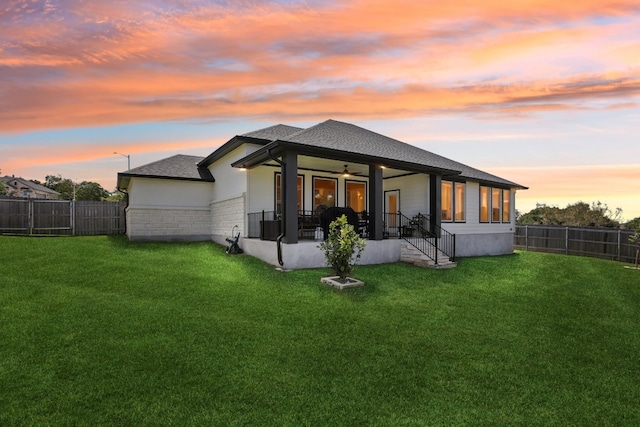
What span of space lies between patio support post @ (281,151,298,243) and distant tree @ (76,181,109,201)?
→ 61853mm

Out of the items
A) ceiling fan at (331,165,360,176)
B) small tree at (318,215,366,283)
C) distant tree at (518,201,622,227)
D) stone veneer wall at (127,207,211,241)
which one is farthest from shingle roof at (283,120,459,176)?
distant tree at (518,201,622,227)

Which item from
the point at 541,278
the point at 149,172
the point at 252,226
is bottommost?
the point at 541,278

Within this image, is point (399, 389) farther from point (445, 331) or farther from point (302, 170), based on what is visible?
point (302, 170)

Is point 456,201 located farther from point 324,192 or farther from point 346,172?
point 324,192

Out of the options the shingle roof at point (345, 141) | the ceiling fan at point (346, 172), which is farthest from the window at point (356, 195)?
the shingle roof at point (345, 141)

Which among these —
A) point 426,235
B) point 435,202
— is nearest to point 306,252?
point 426,235

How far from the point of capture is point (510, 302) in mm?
8047

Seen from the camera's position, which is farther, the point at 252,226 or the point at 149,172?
the point at 149,172

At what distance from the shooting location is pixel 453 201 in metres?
16.9

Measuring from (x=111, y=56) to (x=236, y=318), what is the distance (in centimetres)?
847

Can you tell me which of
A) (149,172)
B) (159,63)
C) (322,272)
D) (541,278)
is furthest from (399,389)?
(149,172)

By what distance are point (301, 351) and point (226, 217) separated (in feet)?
35.1

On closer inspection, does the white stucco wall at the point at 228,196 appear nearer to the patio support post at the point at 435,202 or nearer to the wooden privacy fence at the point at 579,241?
the patio support post at the point at 435,202

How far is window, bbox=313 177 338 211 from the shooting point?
15.4 m
